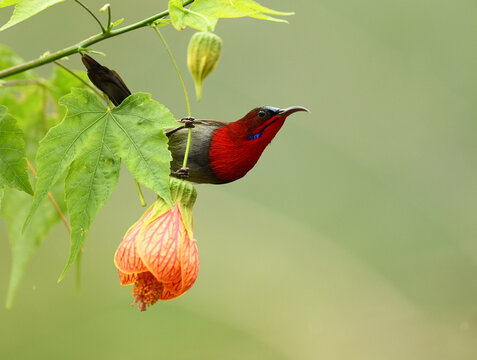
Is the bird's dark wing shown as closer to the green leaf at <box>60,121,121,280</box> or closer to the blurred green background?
the green leaf at <box>60,121,121,280</box>

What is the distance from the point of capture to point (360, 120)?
3.61m

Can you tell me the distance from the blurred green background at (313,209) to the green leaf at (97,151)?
220cm

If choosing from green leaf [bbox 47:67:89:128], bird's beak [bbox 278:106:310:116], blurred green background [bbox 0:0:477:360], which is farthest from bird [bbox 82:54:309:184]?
blurred green background [bbox 0:0:477:360]

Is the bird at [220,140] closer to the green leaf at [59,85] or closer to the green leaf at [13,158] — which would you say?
the green leaf at [13,158]

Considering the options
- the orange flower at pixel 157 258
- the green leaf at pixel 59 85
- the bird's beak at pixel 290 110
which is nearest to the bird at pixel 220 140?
the bird's beak at pixel 290 110

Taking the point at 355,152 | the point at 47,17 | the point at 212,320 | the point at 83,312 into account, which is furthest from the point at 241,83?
the point at 83,312

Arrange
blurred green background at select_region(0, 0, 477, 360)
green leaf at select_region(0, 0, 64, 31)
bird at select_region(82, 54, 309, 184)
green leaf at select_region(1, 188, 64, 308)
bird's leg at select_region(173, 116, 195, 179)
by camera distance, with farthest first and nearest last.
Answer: blurred green background at select_region(0, 0, 477, 360) → green leaf at select_region(1, 188, 64, 308) → bird at select_region(82, 54, 309, 184) → bird's leg at select_region(173, 116, 195, 179) → green leaf at select_region(0, 0, 64, 31)

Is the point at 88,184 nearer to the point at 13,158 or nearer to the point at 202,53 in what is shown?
the point at 13,158

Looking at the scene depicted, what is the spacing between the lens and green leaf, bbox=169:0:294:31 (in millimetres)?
865

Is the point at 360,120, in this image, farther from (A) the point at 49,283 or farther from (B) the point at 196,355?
(A) the point at 49,283

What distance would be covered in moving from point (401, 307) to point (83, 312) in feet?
5.73

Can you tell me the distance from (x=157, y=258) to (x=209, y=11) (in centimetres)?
39

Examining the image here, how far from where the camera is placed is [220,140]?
1.15 meters

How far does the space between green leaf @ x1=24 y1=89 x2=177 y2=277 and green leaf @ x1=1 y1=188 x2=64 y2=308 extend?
1.80ft
